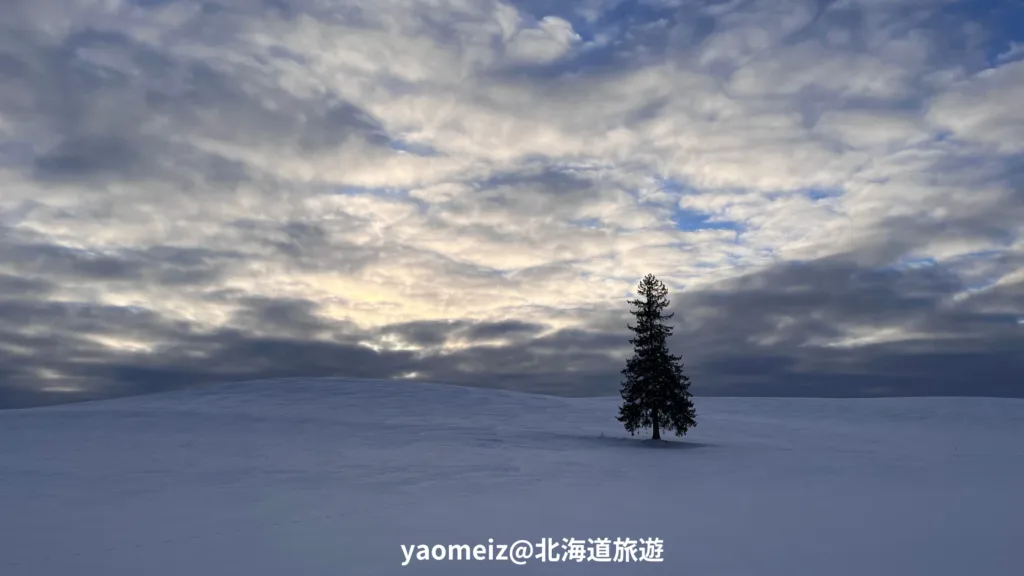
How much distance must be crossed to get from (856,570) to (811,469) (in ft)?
45.6

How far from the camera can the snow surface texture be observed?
11695mm

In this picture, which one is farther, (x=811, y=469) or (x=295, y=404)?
(x=295, y=404)

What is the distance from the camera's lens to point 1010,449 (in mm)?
32031

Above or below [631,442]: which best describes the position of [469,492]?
below

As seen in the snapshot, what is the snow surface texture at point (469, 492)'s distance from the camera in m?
11.7

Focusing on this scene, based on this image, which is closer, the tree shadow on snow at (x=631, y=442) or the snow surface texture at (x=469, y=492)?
the snow surface texture at (x=469, y=492)

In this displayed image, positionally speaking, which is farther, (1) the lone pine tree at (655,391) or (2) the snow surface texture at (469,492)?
(1) the lone pine tree at (655,391)

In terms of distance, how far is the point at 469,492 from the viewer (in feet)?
58.8

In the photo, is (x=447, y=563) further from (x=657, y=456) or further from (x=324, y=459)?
(x=657, y=456)

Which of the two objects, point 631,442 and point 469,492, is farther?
point 631,442

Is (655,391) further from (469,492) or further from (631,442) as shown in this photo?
(469,492)

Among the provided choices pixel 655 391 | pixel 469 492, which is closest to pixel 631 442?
pixel 655 391

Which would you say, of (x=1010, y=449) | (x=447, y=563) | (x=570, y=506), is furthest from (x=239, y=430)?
(x=1010, y=449)

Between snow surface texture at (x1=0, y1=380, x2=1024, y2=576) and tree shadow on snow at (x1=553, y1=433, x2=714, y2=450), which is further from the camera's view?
tree shadow on snow at (x1=553, y1=433, x2=714, y2=450)
